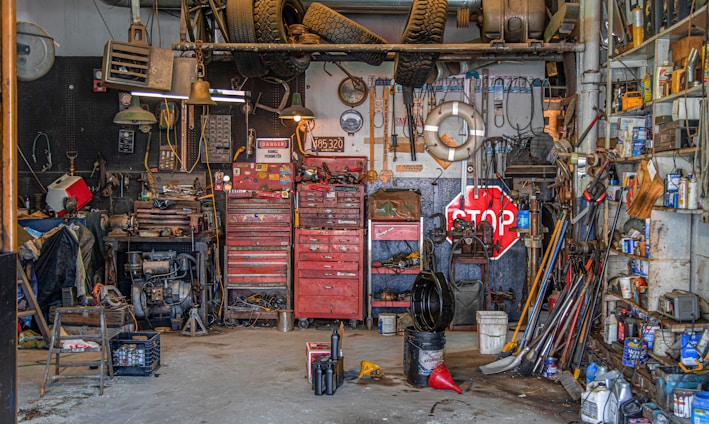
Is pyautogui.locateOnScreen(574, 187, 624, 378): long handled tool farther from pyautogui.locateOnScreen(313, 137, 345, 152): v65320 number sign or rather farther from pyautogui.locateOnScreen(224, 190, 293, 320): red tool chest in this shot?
pyautogui.locateOnScreen(313, 137, 345, 152): v65320 number sign

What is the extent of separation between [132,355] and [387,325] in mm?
2724

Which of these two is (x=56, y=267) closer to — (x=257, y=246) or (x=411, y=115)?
(x=257, y=246)

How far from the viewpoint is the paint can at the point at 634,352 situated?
447cm

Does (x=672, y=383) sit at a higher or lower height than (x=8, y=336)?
lower

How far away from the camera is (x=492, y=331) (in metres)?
6.11

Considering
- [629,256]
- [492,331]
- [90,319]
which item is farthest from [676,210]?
[90,319]

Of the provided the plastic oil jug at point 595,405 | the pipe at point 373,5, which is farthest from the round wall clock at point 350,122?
the plastic oil jug at point 595,405

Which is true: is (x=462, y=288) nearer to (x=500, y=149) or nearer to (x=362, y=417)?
(x=500, y=149)

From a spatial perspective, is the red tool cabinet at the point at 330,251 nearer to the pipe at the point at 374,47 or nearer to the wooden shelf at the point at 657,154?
the pipe at the point at 374,47

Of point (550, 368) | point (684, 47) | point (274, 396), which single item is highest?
point (684, 47)

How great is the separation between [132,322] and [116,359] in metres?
1.09

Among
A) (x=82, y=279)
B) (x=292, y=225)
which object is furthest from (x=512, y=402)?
(x=82, y=279)

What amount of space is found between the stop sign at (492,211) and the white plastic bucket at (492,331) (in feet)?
5.46

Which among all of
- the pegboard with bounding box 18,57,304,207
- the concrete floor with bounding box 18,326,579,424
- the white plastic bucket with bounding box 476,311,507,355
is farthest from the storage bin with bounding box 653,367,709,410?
the pegboard with bounding box 18,57,304,207
